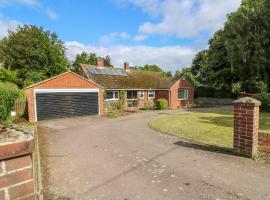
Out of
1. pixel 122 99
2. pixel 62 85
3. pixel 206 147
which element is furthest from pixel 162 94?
pixel 206 147

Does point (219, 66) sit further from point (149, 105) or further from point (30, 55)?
point (30, 55)

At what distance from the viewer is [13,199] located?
57.6 inches

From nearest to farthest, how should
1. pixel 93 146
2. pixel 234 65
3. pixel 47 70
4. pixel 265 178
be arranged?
pixel 265 178, pixel 93 146, pixel 234 65, pixel 47 70

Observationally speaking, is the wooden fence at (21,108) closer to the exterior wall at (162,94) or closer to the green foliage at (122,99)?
the green foliage at (122,99)

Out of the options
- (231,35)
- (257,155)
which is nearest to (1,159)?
(257,155)

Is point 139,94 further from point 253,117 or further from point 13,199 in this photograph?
point 13,199

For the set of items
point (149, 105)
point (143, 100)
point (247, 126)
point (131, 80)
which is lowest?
point (149, 105)

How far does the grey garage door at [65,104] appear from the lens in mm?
18109

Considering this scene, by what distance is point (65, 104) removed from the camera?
1923 cm

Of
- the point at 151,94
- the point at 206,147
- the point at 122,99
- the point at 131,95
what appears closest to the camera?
the point at 206,147

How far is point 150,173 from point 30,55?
35529mm

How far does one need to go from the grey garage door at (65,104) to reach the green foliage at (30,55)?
1556 cm

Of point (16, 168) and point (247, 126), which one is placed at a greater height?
point (16, 168)

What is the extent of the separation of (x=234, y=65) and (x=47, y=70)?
28814mm
